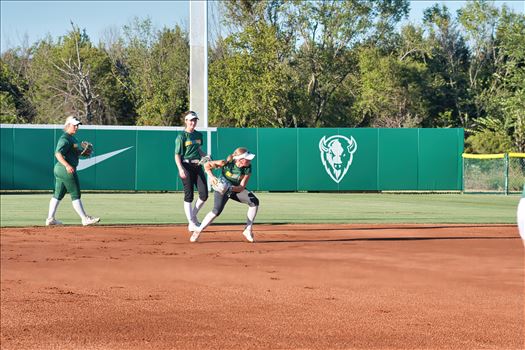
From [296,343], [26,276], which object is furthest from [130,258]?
[296,343]

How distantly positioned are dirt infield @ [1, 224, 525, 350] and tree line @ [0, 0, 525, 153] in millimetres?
40059

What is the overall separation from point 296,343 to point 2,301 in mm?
3515

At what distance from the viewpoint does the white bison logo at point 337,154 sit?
35188 mm

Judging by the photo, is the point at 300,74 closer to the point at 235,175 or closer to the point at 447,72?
the point at 447,72

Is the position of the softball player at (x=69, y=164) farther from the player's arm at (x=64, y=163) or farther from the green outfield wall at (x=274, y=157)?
the green outfield wall at (x=274, y=157)

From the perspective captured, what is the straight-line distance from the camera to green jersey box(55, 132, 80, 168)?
15969 mm

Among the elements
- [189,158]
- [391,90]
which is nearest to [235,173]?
[189,158]

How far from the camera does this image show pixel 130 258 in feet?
41.9

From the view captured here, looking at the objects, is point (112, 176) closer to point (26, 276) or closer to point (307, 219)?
point (307, 219)

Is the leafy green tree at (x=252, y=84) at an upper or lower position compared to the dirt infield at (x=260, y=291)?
upper

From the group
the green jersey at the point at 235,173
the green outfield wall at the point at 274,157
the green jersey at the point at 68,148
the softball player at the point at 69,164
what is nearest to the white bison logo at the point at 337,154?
the green outfield wall at the point at 274,157

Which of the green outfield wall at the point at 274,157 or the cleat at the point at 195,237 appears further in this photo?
the green outfield wall at the point at 274,157

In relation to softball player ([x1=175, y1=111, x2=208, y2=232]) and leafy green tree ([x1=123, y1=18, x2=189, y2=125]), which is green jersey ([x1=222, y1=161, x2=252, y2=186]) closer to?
softball player ([x1=175, y1=111, x2=208, y2=232])

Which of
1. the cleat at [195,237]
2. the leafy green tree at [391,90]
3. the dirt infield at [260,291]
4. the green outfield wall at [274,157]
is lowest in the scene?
the dirt infield at [260,291]
